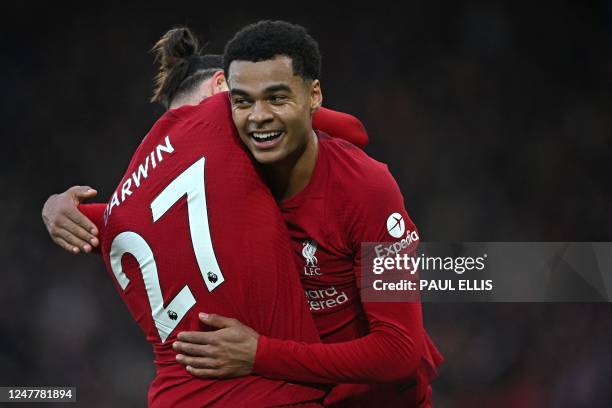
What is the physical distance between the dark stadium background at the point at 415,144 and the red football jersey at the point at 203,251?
2.77 meters

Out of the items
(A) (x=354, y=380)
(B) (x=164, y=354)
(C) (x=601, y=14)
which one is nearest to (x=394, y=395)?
(A) (x=354, y=380)

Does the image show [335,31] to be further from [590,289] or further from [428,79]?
[590,289]

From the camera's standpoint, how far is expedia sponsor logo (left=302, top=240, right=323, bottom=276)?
2.20m

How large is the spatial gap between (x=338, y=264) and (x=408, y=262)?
0.54 feet

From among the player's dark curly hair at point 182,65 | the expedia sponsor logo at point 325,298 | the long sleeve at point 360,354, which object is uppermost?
the player's dark curly hair at point 182,65

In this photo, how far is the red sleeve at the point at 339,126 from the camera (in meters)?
2.50

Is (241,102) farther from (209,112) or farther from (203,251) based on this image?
(203,251)

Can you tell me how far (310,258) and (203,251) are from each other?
29 centimetres

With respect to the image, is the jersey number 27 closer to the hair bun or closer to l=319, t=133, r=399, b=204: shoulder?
l=319, t=133, r=399, b=204: shoulder

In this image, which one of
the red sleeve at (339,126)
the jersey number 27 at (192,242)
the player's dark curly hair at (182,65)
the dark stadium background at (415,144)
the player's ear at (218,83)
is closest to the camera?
the jersey number 27 at (192,242)

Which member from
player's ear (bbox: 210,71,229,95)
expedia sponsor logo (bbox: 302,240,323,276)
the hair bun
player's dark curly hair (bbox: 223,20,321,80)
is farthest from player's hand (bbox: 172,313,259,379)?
the hair bun

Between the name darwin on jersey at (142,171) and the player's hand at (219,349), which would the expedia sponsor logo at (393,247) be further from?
the name darwin on jersey at (142,171)

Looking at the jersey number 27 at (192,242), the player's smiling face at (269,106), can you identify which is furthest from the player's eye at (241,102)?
the jersey number 27 at (192,242)

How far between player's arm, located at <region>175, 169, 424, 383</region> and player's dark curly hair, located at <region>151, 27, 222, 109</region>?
143cm
